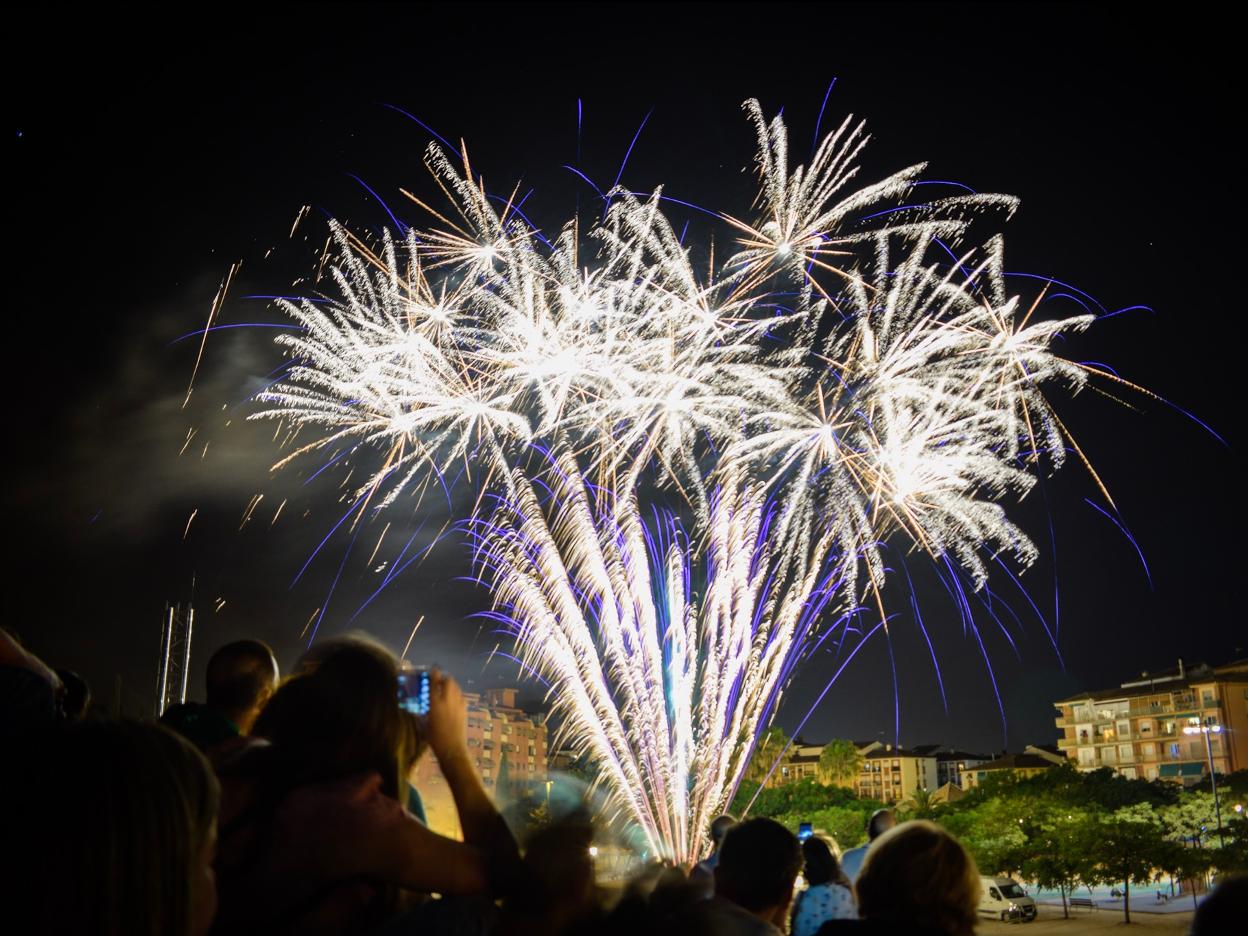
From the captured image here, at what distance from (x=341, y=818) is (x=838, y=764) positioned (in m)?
96.7

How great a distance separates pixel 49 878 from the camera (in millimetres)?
1462

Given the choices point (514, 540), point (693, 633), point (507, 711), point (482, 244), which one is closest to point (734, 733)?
point (693, 633)

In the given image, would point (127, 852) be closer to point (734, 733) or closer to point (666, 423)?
point (666, 423)

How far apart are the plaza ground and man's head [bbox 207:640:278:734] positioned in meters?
30.4

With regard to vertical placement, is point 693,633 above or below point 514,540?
below

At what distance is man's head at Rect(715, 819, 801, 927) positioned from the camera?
3.85 m

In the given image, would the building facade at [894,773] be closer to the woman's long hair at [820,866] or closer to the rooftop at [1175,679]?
the rooftop at [1175,679]

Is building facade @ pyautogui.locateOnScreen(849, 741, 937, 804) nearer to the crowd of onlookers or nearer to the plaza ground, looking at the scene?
the plaza ground

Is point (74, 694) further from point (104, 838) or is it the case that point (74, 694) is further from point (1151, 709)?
point (1151, 709)

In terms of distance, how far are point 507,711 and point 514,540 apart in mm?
97685

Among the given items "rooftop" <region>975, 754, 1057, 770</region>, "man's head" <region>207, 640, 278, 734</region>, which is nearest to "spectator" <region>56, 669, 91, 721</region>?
"man's head" <region>207, 640, 278, 734</region>

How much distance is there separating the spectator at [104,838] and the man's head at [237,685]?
2.36m

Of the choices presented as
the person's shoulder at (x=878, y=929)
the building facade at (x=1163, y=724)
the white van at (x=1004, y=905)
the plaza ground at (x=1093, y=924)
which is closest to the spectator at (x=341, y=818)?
the person's shoulder at (x=878, y=929)

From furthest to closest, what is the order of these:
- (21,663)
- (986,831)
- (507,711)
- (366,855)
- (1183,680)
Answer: (507,711) < (1183,680) < (986,831) < (21,663) < (366,855)
